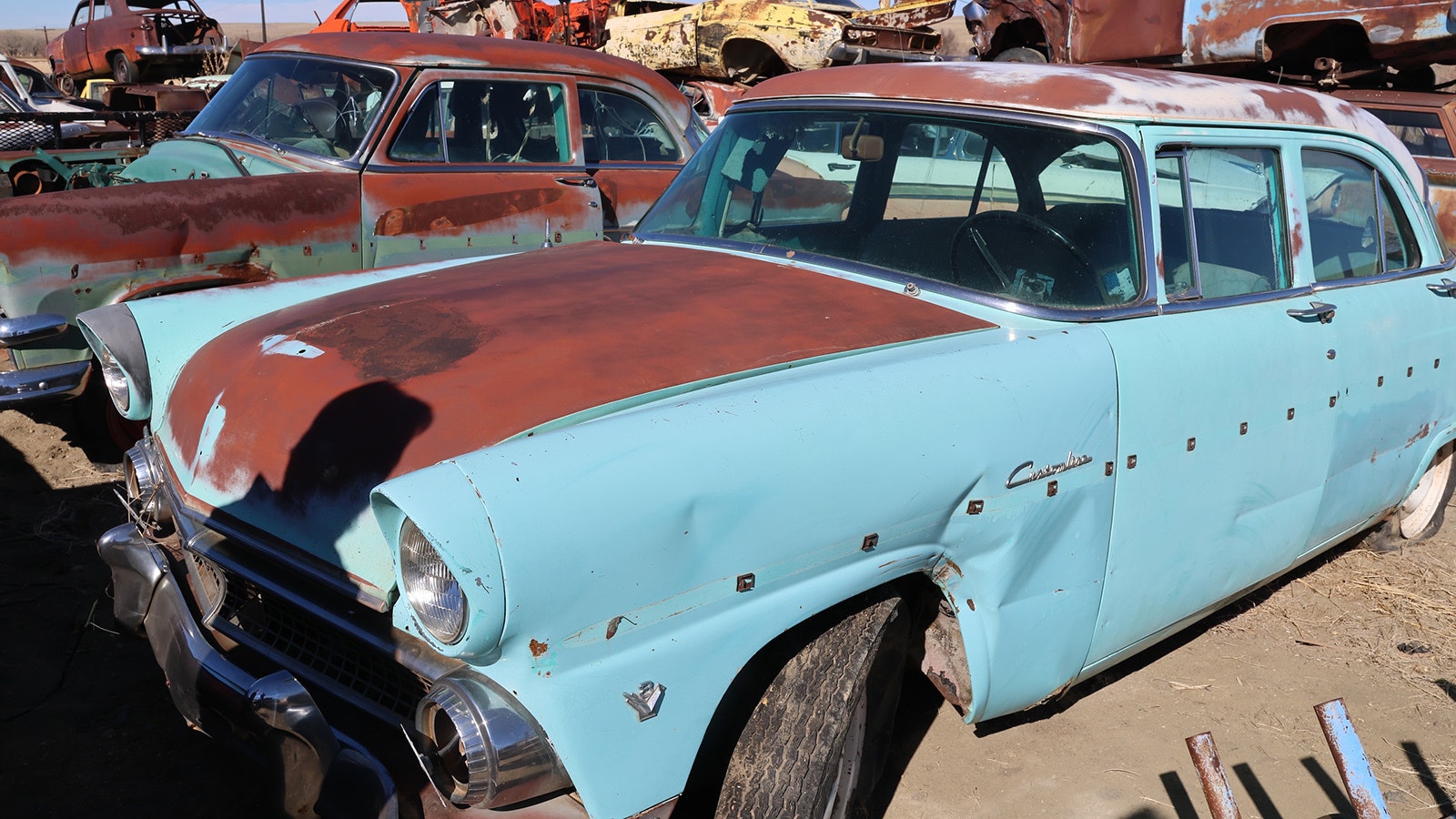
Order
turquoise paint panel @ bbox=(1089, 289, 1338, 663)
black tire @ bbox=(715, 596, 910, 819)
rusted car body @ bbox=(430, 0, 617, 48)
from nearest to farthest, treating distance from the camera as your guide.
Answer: black tire @ bbox=(715, 596, 910, 819) → turquoise paint panel @ bbox=(1089, 289, 1338, 663) → rusted car body @ bbox=(430, 0, 617, 48)

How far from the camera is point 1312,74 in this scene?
843cm

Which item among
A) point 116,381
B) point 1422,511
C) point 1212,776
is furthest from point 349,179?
point 1422,511

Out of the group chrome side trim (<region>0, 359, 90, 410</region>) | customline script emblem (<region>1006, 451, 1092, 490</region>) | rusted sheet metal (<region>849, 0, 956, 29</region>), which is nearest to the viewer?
customline script emblem (<region>1006, 451, 1092, 490</region>)

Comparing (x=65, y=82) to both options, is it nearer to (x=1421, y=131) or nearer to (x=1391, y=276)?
(x=1421, y=131)

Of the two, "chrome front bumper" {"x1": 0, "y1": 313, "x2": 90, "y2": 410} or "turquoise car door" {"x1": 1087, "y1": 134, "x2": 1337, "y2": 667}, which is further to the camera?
"chrome front bumper" {"x1": 0, "y1": 313, "x2": 90, "y2": 410}

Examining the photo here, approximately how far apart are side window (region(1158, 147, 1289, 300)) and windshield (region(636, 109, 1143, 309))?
16 centimetres

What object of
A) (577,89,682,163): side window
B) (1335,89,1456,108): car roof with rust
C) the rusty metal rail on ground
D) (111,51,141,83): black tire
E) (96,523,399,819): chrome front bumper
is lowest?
the rusty metal rail on ground

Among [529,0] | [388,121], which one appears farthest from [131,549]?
[529,0]

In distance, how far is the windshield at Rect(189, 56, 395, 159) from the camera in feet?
17.9

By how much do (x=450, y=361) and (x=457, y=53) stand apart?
11.8 feet

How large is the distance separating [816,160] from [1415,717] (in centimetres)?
239

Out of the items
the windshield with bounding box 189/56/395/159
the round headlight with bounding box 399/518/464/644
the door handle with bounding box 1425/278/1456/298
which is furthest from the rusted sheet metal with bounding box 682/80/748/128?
the round headlight with bounding box 399/518/464/644

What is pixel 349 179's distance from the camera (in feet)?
17.0

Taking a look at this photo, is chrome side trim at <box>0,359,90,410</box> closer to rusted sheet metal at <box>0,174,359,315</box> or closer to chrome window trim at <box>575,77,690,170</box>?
rusted sheet metal at <box>0,174,359,315</box>
